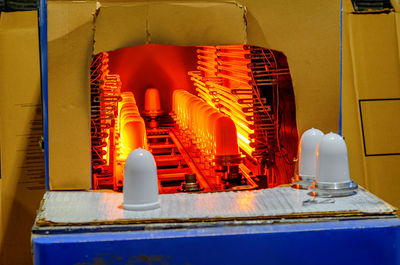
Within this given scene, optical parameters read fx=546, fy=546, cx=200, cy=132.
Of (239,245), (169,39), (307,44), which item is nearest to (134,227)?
(239,245)

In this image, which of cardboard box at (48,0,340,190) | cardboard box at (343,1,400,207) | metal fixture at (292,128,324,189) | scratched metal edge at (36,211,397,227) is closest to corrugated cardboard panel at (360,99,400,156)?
cardboard box at (343,1,400,207)

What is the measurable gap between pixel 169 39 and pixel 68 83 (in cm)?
36

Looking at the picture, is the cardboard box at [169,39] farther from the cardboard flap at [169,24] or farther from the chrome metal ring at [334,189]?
the chrome metal ring at [334,189]

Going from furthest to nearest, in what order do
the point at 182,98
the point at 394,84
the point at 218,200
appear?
the point at 182,98
the point at 394,84
the point at 218,200

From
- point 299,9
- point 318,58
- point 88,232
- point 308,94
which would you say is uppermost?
point 299,9

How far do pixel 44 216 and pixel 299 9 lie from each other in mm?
1075

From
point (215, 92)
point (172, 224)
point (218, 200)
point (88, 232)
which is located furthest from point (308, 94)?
point (215, 92)

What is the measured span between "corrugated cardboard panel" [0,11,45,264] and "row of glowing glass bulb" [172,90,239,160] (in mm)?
840

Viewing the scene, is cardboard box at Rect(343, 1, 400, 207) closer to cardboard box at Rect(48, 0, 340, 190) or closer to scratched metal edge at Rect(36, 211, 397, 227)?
cardboard box at Rect(48, 0, 340, 190)

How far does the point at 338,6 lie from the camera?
6.21 feet

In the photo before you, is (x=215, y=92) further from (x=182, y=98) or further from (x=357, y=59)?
(x=357, y=59)

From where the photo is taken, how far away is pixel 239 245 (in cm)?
141

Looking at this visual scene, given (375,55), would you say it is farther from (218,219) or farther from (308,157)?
(218,219)

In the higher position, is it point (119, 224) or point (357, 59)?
point (357, 59)
